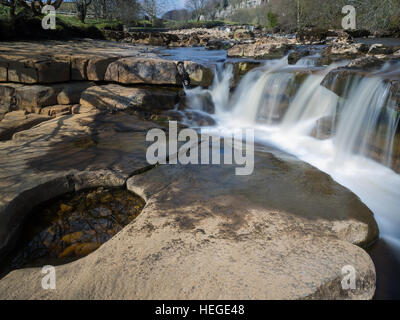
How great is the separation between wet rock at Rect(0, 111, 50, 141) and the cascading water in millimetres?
4311

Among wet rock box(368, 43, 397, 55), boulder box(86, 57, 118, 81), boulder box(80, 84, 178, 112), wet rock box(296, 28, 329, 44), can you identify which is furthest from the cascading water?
wet rock box(296, 28, 329, 44)

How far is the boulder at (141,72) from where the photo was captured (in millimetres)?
7188

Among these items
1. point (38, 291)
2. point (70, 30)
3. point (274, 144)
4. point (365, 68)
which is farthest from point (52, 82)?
point (70, 30)

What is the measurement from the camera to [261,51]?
10.3 meters

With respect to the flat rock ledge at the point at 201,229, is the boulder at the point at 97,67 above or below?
above

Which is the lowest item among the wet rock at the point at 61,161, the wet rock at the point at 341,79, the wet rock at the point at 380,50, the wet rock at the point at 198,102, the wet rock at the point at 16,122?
the wet rock at the point at 61,161

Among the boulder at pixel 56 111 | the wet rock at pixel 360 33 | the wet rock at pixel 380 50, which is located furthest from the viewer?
the wet rock at pixel 360 33

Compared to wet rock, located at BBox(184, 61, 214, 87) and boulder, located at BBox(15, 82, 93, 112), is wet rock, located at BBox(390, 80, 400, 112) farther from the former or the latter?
boulder, located at BBox(15, 82, 93, 112)

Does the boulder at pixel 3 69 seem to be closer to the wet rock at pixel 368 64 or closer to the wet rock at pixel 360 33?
the wet rock at pixel 368 64

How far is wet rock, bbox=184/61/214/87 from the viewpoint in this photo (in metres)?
7.76

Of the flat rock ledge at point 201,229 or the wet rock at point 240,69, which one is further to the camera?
the wet rock at point 240,69

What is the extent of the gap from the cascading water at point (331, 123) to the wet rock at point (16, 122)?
4.31 meters

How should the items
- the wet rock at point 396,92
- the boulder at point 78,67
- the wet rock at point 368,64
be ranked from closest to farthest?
the wet rock at point 396,92 < the wet rock at point 368,64 < the boulder at point 78,67

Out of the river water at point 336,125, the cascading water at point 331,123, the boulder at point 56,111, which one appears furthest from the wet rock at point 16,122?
the cascading water at point 331,123
